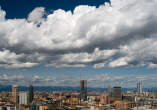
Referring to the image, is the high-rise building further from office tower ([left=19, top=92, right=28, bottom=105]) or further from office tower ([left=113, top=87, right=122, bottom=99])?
office tower ([left=113, top=87, right=122, bottom=99])

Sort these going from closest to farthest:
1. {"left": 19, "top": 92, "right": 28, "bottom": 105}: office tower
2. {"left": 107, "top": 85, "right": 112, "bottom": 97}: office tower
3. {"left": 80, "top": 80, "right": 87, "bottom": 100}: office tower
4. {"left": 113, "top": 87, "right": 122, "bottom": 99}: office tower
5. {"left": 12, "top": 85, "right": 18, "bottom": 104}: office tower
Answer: {"left": 19, "top": 92, "right": 28, "bottom": 105}: office tower, {"left": 12, "top": 85, "right": 18, "bottom": 104}: office tower, {"left": 113, "top": 87, "right": 122, "bottom": 99}: office tower, {"left": 107, "top": 85, "right": 112, "bottom": 97}: office tower, {"left": 80, "top": 80, "right": 87, "bottom": 100}: office tower

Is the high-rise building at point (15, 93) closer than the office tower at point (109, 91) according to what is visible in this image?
Yes

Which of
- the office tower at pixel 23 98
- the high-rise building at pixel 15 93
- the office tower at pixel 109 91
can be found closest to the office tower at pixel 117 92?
the office tower at pixel 109 91

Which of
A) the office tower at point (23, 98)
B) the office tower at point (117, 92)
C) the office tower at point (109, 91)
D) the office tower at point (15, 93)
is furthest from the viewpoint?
the office tower at point (109, 91)

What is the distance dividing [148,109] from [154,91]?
1689 centimetres

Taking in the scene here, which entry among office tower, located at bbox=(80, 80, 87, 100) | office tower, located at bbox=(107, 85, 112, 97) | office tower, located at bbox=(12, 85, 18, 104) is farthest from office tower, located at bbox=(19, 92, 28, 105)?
office tower, located at bbox=(107, 85, 112, 97)

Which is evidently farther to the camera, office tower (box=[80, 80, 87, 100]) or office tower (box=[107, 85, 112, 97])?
office tower (box=[80, 80, 87, 100])

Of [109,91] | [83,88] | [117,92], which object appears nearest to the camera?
[117,92]

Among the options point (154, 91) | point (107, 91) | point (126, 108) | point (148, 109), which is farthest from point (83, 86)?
point (148, 109)

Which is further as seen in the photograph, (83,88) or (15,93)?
(83,88)

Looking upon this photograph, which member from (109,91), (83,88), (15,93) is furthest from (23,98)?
(109,91)

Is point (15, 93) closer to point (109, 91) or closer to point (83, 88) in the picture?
point (83, 88)

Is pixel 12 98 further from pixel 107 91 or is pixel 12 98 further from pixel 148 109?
pixel 148 109

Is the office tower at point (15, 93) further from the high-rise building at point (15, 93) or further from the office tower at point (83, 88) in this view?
the office tower at point (83, 88)
